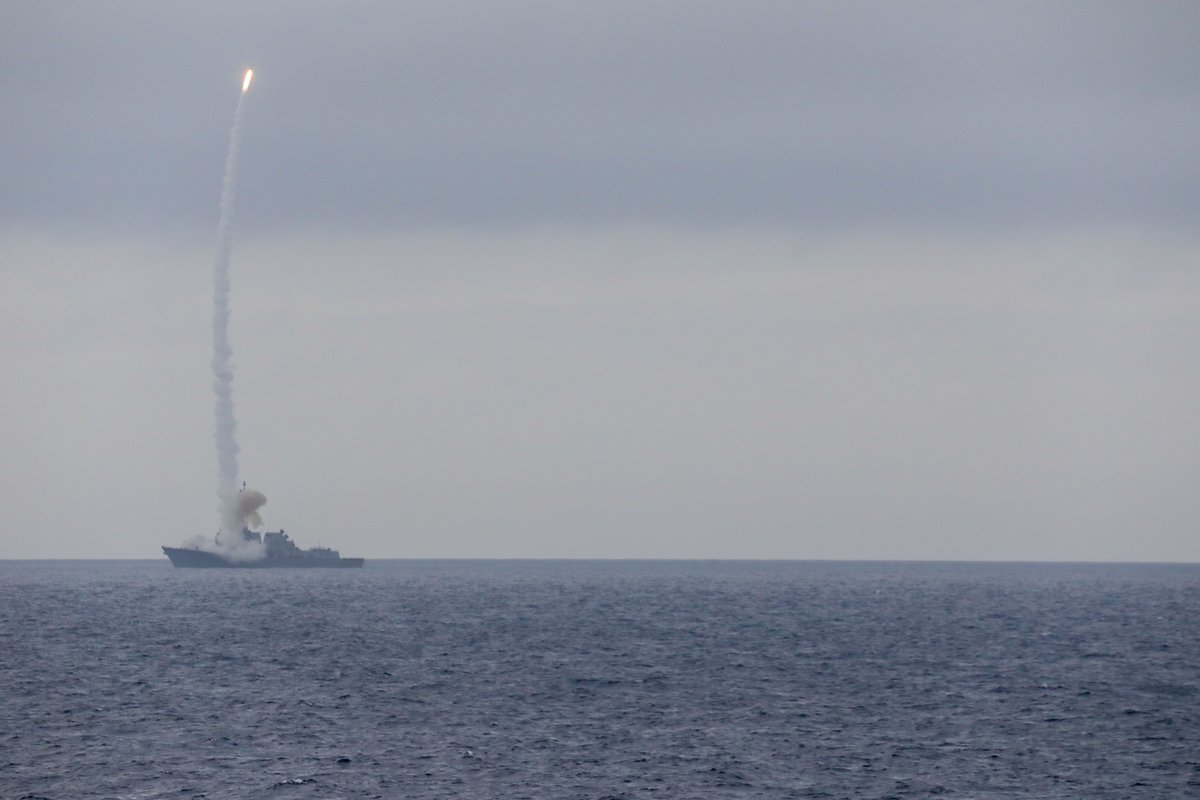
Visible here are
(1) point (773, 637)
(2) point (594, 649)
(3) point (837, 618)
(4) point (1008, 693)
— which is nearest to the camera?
(4) point (1008, 693)

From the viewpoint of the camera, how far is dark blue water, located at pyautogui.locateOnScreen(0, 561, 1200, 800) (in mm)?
57812

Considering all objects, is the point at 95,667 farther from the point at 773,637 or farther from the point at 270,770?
the point at 773,637

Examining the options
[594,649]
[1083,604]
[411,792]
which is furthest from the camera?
[1083,604]

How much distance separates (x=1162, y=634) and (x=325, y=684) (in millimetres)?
77585

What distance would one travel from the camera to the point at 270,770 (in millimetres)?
59312

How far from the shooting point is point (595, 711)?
75312 mm

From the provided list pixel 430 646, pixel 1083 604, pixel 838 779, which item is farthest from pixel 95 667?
pixel 1083 604

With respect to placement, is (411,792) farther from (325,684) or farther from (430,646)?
(430,646)

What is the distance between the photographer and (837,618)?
5906 inches

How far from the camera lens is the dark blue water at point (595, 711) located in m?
57.8

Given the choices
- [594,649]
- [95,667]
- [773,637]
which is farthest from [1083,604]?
[95,667]

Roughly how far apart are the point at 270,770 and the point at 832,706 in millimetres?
31811

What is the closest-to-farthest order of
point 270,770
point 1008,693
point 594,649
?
point 270,770, point 1008,693, point 594,649

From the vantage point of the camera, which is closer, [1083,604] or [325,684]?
[325,684]
